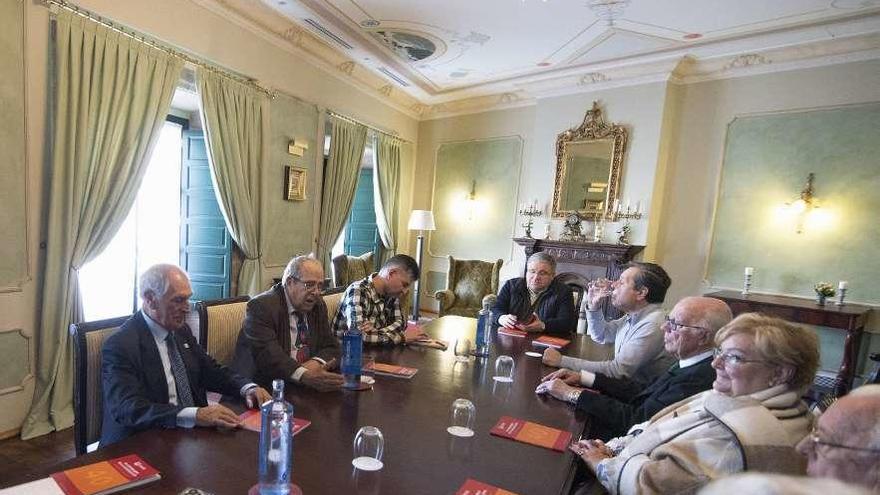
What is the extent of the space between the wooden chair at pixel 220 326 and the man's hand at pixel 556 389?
4.75ft

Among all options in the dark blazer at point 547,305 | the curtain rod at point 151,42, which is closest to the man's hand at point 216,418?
the dark blazer at point 547,305

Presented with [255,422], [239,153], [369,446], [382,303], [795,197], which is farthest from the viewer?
[795,197]

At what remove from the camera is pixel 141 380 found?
141cm

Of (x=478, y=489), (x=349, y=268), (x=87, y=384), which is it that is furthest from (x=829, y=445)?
(x=349, y=268)

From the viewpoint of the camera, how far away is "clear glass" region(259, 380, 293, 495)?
0.90 metres

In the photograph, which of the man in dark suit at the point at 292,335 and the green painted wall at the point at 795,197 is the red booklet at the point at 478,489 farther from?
the green painted wall at the point at 795,197

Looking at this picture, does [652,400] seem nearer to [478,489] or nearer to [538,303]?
[478,489]

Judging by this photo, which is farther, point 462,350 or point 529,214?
point 529,214

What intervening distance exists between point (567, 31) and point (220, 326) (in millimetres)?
3755

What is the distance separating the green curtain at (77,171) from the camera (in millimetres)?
2516

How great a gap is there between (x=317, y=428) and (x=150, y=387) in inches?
26.3

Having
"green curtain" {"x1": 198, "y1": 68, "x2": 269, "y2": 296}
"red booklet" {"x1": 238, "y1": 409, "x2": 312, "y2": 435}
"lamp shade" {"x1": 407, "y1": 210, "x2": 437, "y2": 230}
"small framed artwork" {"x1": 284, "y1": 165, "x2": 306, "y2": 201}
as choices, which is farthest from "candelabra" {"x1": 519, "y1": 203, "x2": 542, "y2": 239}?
"red booklet" {"x1": 238, "y1": 409, "x2": 312, "y2": 435}

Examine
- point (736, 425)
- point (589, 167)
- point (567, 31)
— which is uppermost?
point (567, 31)

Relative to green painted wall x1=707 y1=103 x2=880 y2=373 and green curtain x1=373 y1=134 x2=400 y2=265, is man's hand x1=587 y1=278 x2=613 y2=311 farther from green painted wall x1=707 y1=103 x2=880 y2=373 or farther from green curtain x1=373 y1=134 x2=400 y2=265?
green curtain x1=373 y1=134 x2=400 y2=265
